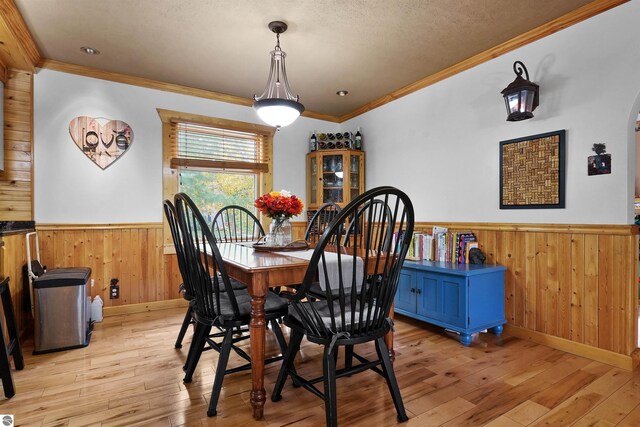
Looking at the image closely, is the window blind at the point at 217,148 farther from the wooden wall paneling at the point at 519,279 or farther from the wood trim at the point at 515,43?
the wooden wall paneling at the point at 519,279

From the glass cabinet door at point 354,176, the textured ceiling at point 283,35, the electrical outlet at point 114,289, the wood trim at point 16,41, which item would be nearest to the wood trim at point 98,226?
the electrical outlet at point 114,289

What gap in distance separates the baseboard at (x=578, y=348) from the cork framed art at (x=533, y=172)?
98 cm

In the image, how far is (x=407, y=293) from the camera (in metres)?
3.19

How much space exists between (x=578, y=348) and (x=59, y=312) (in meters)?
3.71

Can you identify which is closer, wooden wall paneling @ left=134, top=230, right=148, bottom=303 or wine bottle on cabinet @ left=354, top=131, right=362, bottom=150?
wooden wall paneling @ left=134, top=230, right=148, bottom=303

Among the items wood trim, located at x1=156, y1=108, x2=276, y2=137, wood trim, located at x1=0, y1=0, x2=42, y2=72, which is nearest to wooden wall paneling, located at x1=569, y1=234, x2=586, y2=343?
wood trim, located at x1=156, y1=108, x2=276, y2=137

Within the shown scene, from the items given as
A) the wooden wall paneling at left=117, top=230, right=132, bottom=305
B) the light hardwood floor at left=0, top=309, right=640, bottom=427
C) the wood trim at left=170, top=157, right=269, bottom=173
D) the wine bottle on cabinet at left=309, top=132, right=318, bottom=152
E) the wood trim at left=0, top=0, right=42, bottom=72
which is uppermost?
the wood trim at left=0, top=0, right=42, bottom=72

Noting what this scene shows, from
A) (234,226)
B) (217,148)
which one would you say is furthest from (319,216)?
(217,148)

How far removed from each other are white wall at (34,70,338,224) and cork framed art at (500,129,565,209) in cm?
305

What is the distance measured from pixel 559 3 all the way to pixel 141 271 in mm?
4194

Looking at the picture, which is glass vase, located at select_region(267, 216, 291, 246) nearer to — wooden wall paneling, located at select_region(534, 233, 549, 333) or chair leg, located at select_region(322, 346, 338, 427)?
chair leg, located at select_region(322, 346, 338, 427)

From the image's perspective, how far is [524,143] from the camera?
281 cm

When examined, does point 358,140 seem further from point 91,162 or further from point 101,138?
point 91,162

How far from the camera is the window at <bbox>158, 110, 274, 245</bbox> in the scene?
12.6 ft
